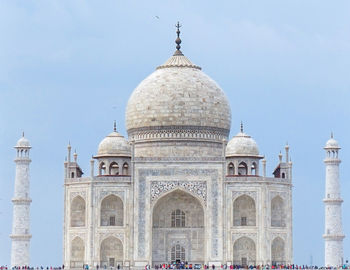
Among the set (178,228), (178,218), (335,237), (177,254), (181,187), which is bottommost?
(177,254)

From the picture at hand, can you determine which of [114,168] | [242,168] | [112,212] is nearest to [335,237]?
[242,168]

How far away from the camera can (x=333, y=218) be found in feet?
209

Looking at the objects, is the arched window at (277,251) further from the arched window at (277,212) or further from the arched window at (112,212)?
the arched window at (112,212)

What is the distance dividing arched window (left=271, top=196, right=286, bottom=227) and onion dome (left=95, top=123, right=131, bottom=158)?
24.3ft

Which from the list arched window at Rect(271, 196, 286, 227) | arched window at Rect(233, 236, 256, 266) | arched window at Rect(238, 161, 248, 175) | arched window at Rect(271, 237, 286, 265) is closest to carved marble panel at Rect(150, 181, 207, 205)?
arched window at Rect(233, 236, 256, 266)

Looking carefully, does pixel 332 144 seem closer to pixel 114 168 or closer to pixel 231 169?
pixel 231 169

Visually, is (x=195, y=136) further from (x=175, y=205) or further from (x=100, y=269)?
(x=100, y=269)

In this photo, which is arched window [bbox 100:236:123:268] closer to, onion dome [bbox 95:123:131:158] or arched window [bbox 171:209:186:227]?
arched window [bbox 171:209:186:227]

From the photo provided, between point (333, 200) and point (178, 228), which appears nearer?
point (178, 228)

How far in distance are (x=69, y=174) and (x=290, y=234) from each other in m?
11.0

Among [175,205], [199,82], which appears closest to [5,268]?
[175,205]

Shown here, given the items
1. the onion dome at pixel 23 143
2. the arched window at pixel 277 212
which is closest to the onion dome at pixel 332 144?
the arched window at pixel 277 212

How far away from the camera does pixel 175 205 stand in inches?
2416

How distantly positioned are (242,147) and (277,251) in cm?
527
